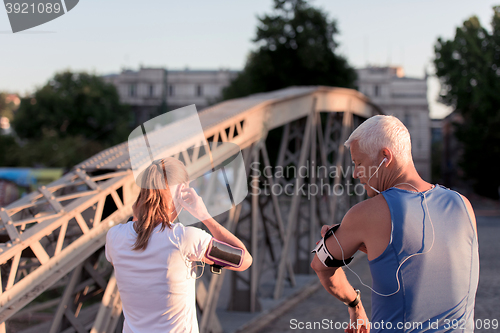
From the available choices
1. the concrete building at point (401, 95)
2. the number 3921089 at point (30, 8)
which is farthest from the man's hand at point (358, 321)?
the concrete building at point (401, 95)

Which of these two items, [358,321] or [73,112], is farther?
[73,112]

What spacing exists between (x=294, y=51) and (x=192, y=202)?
28710mm

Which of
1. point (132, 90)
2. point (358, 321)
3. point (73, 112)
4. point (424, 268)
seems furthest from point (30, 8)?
point (132, 90)

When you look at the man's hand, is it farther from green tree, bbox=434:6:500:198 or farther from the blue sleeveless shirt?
green tree, bbox=434:6:500:198

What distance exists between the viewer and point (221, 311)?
8242mm

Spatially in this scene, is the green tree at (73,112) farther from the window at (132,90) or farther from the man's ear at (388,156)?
the man's ear at (388,156)

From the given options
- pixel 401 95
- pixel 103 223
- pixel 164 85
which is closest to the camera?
pixel 103 223

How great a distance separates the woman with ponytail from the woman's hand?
6 cm

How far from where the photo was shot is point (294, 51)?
3019cm

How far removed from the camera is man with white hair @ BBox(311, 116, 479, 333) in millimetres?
1978

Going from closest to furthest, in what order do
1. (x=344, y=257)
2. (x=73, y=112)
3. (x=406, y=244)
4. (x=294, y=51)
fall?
(x=406, y=244)
(x=344, y=257)
(x=294, y=51)
(x=73, y=112)

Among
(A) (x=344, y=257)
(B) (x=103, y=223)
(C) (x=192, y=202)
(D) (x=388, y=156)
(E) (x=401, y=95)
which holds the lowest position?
(E) (x=401, y=95)

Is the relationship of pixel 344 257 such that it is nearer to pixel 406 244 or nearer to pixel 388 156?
pixel 406 244

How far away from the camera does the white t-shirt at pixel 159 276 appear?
237cm
